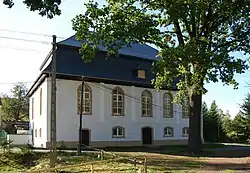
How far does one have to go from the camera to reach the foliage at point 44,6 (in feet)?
30.4

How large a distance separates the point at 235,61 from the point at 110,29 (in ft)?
27.2

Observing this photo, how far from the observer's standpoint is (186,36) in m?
28.6

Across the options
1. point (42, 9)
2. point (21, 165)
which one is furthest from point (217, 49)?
point (42, 9)

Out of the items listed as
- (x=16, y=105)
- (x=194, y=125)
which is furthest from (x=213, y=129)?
(x=16, y=105)

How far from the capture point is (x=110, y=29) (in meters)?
25.7

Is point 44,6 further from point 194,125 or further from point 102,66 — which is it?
→ point 102,66

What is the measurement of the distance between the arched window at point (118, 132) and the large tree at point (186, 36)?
10984mm

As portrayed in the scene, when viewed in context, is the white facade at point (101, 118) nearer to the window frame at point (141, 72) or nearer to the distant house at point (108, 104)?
the distant house at point (108, 104)

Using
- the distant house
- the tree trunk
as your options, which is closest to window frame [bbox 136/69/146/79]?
the distant house

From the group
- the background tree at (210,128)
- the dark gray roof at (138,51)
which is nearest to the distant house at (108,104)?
the dark gray roof at (138,51)

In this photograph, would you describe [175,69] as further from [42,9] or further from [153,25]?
[42,9]


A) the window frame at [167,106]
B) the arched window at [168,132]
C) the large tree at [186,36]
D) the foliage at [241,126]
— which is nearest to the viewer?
the large tree at [186,36]

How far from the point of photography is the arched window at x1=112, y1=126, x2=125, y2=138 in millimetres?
38344

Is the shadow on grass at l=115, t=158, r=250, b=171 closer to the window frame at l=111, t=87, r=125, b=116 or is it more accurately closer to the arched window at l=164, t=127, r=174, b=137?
the window frame at l=111, t=87, r=125, b=116
